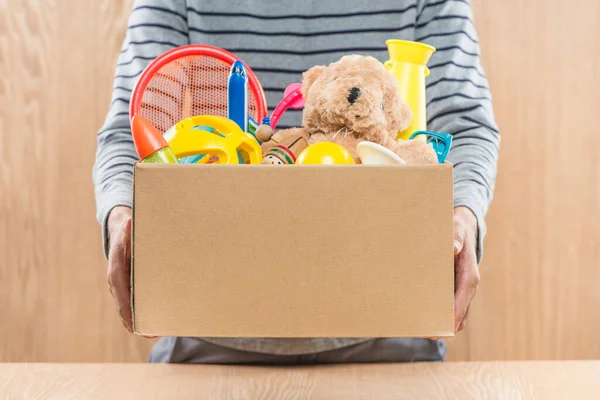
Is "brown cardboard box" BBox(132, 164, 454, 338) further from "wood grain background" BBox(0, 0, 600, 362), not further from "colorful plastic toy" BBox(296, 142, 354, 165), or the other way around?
"wood grain background" BBox(0, 0, 600, 362)

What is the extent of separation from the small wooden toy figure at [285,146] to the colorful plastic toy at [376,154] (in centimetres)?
7

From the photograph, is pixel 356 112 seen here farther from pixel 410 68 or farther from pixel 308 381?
pixel 308 381

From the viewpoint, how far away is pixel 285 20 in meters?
1.05

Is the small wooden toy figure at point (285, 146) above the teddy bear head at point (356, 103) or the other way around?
the other way around

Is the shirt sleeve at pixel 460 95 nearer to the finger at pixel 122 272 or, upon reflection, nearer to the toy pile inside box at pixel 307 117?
the toy pile inside box at pixel 307 117

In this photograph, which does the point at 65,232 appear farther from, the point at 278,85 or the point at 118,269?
the point at 118,269

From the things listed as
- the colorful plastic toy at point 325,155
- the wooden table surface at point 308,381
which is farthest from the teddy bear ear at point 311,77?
the wooden table surface at point 308,381

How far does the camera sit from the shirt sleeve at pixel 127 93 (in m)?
0.83

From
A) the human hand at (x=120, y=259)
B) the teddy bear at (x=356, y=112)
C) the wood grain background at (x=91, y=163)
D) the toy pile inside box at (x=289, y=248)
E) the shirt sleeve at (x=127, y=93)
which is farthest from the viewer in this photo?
the wood grain background at (x=91, y=163)

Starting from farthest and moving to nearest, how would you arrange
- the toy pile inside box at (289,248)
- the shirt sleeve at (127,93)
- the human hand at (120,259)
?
the shirt sleeve at (127,93) → the human hand at (120,259) → the toy pile inside box at (289,248)

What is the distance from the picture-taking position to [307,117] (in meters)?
0.66

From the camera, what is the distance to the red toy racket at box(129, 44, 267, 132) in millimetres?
751

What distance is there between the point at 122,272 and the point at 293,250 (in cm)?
29

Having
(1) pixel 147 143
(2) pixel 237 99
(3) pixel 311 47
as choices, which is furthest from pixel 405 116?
(3) pixel 311 47
